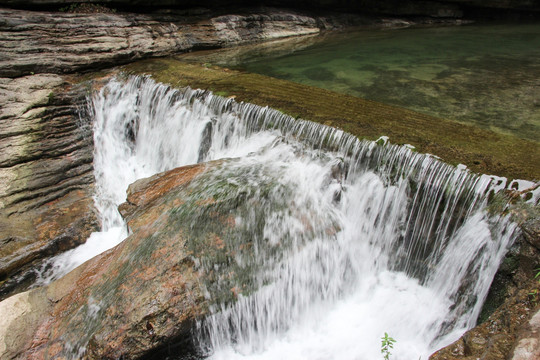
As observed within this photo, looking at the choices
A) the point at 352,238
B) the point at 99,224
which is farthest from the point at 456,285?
the point at 99,224

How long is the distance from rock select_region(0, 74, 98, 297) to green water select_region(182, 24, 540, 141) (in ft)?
12.9

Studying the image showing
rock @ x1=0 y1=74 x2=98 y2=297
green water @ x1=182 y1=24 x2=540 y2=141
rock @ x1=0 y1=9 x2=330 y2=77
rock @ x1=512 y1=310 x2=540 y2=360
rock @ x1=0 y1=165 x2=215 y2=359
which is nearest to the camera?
rock @ x1=512 y1=310 x2=540 y2=360

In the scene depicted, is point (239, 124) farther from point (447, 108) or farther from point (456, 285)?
point (456, 285)

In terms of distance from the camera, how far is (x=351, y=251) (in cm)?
448

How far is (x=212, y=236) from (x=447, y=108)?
4.63 metres

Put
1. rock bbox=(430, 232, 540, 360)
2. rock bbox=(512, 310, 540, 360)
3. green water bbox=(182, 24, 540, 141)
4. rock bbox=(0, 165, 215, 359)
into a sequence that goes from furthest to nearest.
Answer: green water bbox=(182, 24, 540, 141), rock bbox=(0, 165, 215, 359), rock bbox=(430, 232, 540, 360), rock bbox=(512, 310, 540, 360)

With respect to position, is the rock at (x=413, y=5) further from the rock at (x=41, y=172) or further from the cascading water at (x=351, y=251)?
the cascading water at (x=351, y=251)

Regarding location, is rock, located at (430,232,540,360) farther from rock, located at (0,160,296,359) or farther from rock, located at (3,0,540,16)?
rock, located at (3,0,540,16)

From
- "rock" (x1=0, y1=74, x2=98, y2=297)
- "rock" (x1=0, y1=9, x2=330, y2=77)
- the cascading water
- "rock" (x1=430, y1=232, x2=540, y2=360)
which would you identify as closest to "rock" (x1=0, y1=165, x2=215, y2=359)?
the cascading water

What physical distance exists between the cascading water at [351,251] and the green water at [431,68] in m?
2.20

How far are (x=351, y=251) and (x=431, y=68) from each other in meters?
6.13

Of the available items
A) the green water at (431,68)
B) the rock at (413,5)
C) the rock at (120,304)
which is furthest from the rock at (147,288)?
the rock at (413,5)

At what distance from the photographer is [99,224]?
245 inches

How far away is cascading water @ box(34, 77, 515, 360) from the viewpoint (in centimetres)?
379
